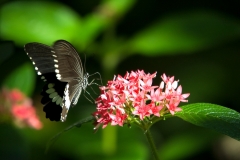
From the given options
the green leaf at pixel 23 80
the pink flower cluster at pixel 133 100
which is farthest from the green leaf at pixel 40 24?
the pink flower cluster at pixel 133 100

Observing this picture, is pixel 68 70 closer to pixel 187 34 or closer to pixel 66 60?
pixel 66 60

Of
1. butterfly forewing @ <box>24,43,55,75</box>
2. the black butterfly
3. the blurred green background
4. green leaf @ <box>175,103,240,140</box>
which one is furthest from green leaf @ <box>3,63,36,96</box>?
green leaf @ <box>175,103,240,140</box>

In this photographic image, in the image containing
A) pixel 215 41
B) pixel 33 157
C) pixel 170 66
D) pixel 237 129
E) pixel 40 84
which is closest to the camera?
pixel 237 129

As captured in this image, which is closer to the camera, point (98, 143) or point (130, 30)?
point (98, 143)

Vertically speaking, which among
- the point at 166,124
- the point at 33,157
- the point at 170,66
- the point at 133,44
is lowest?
Result: the point at 33,157

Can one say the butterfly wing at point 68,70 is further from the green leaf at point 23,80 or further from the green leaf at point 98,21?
the green leaf at point 98,21

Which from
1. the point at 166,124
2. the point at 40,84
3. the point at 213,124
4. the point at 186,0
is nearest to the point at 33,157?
the point at 40,84

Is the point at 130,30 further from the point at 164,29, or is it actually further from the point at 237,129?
the point at 237,129

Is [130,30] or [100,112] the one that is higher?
[100,112]
